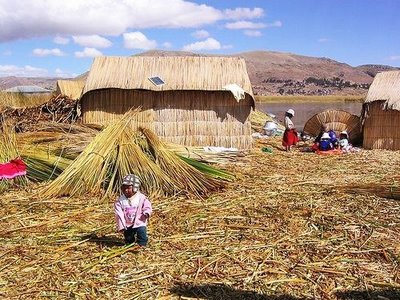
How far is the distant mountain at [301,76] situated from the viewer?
97.6 meters

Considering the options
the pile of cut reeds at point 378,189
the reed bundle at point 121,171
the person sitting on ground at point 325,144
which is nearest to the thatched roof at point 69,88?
the person sitting on ground at point 325,144

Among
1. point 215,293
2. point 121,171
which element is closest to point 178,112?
point 121,171

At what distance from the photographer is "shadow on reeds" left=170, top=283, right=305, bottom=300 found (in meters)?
3.41

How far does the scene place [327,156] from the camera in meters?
10.1

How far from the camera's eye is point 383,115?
1152 centimetres

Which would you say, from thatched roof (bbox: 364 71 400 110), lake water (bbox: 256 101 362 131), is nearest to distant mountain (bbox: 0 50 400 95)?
lake water (bbox: 256 101 362 131)

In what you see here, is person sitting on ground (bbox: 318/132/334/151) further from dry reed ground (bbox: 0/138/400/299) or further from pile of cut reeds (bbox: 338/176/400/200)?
dry reed ground (bbox: 0/138/400/299)

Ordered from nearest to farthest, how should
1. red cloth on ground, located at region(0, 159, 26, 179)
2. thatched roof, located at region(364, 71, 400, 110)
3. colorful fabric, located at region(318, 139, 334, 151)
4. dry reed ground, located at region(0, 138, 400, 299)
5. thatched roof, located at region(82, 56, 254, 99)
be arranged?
dry reed ground, located at region(0, 138, 400, 299) → red cloth on ground, located at region(0, 159, 26, 179) → colorful fabric, located at region(318, 139, 334, 151) → thatched roof, located at region(82, 56, 254, 99) → thatched roof, located at region(364, 71, 400, 110)

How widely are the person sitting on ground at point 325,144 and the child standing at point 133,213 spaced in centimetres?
697

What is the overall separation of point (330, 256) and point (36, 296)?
7.39ft

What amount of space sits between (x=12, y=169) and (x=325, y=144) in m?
6.49

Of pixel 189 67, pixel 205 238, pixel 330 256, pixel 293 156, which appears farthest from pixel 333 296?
pixel 189 67

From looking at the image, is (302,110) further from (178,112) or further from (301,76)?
(301,76)

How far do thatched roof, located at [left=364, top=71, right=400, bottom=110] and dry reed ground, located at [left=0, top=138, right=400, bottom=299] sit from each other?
5.59 meters
